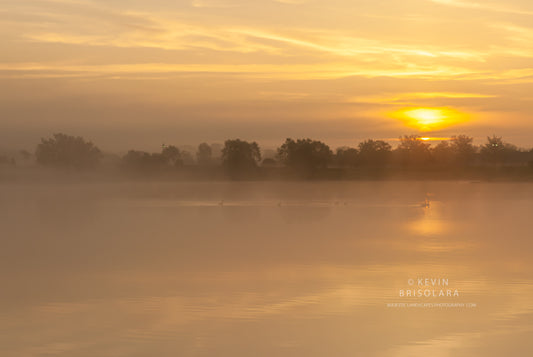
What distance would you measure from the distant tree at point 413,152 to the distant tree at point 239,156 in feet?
89.4

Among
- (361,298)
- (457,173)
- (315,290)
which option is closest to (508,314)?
(361,298)

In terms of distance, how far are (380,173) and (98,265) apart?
4463 inches

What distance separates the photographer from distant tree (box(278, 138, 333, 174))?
442 ft

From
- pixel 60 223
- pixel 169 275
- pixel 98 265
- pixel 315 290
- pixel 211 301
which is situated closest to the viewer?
pixel 211 301

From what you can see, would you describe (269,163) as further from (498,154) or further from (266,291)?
(266,291)

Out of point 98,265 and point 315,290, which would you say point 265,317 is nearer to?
point 315,290

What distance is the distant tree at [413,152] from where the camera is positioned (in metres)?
139

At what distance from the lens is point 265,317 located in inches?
587

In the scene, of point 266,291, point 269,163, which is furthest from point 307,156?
point 266,291

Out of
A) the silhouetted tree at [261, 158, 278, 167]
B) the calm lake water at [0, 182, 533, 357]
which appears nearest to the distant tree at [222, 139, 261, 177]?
the silhouetted tree at [261, 158, 278, 167]

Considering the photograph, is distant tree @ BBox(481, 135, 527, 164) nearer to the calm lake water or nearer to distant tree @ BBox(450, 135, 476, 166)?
distant tree @ BBox(450, 135, 476, 166)

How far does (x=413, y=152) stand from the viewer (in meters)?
144

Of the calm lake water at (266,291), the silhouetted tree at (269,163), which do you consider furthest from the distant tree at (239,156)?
the calm lake water at (266,291)

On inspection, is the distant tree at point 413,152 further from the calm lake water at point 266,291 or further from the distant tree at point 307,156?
the calm lake water at point 266,291
